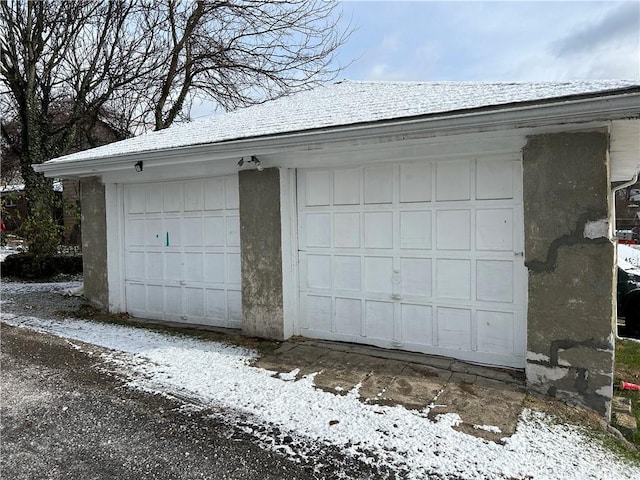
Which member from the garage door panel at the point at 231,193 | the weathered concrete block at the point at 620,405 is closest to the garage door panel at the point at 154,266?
the garage door panel at the point at 231,193

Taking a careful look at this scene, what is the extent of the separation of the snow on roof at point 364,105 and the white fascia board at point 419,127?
11 cm

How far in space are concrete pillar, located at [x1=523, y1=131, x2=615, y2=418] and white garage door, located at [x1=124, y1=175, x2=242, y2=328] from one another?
12.5 ft

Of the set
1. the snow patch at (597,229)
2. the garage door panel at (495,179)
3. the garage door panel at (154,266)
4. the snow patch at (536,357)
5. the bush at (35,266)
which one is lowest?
the snow patch at (536,357)

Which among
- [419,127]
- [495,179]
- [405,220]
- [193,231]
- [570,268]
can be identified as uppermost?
[419,127]

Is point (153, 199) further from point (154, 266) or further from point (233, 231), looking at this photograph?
point (233, 231)

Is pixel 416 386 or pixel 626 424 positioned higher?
pixel 416 386

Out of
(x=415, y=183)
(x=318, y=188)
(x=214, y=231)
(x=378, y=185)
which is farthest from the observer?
(x=214, y=231)

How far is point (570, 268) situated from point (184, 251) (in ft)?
16.9

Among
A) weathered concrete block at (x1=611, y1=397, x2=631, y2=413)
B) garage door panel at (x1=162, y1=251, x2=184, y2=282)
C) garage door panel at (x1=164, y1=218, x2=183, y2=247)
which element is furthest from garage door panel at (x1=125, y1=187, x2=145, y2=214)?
weathered concrete block at (x1=611, y1=397, x2=631, y2=413)

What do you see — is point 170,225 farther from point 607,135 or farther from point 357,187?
point 607,135

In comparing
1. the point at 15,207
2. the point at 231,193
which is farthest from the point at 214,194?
the point at 15,207

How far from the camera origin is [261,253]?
18.5 ft

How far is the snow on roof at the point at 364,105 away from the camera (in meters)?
4.09

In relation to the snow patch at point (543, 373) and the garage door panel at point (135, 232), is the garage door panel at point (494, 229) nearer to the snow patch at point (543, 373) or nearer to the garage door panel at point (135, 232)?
Answer: the snow patch at point (543, 373)
